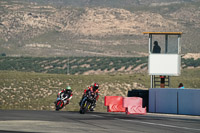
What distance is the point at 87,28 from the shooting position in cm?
15325

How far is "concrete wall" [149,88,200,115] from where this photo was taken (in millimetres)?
25875

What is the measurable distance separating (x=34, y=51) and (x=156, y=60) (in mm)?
97391

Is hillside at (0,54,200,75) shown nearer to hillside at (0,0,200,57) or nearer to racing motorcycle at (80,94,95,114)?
hillside at (0,0,200,57)

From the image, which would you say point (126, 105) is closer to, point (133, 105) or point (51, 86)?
point (133, 105)

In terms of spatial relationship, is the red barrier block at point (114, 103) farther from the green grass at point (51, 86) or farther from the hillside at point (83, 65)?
the hillside at point (83, 65)

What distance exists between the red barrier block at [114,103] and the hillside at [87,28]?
94608mm

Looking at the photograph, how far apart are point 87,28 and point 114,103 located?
411ft

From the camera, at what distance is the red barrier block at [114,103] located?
2858 centimetres

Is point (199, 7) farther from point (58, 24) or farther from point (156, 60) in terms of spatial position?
point (156, 60)

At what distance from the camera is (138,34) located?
148 m

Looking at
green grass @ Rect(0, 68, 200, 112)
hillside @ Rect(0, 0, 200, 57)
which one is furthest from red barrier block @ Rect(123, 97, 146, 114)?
hillside @ Rect(0, 0, 200, 57)

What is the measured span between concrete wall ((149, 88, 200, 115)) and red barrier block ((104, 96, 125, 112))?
1590 millimetres

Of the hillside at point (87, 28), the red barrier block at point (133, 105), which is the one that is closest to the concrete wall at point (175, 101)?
the red barrier block at point (133, 105)

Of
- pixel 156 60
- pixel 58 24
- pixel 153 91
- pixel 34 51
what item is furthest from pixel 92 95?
pixel 58 24
